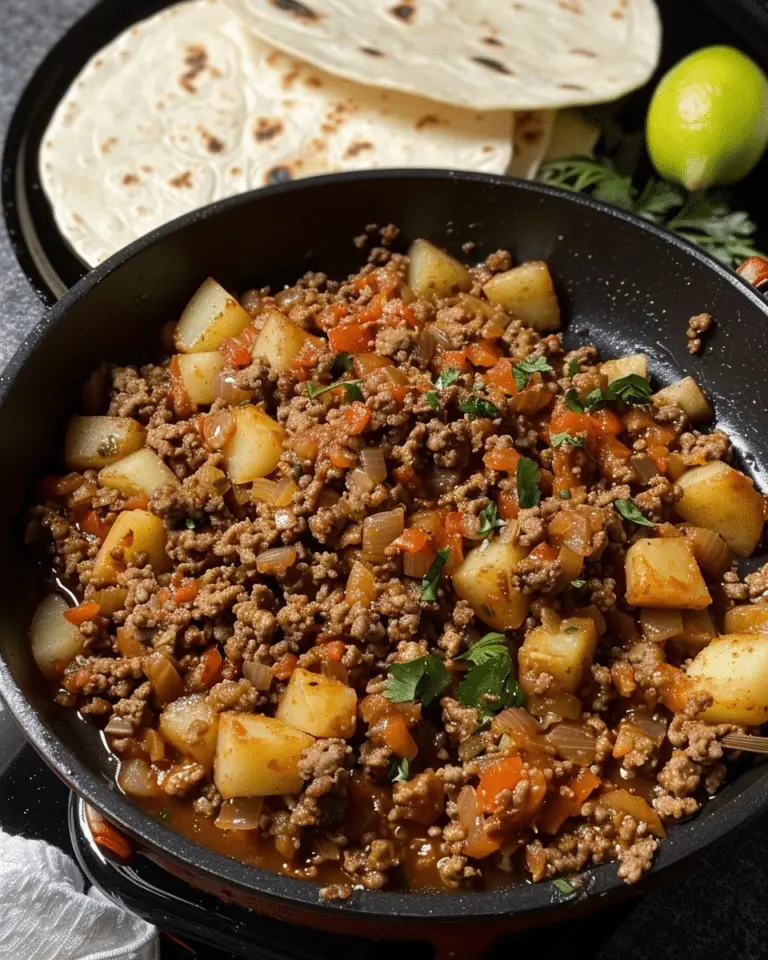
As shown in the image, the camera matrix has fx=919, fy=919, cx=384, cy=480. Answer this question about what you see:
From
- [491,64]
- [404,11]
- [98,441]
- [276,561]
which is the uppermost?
[404,11]

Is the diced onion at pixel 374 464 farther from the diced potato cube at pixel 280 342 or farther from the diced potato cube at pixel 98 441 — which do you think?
the diced potato cube at pixel 98 441

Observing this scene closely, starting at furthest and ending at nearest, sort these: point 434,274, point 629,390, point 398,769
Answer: point 434,274, point 629,390, point 398,769

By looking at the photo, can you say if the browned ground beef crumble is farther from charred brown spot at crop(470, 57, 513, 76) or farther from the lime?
charred brown spot at crop(470, 57, 513, 76)

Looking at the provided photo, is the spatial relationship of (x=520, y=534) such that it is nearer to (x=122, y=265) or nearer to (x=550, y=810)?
(x=550, y=810)

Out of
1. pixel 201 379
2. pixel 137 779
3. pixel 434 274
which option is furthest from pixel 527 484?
pixel 137 779

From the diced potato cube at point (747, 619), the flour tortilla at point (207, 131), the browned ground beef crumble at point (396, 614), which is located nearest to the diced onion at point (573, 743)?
the browned ground beef crumble at point (396, 614)

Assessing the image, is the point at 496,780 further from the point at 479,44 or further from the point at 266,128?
the point at 479,44

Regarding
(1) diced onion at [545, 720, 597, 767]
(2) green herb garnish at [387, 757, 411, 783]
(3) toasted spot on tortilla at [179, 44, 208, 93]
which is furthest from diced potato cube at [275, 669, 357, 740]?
(3) toasted spot on tortilla at [179, 44, 208, 93]
